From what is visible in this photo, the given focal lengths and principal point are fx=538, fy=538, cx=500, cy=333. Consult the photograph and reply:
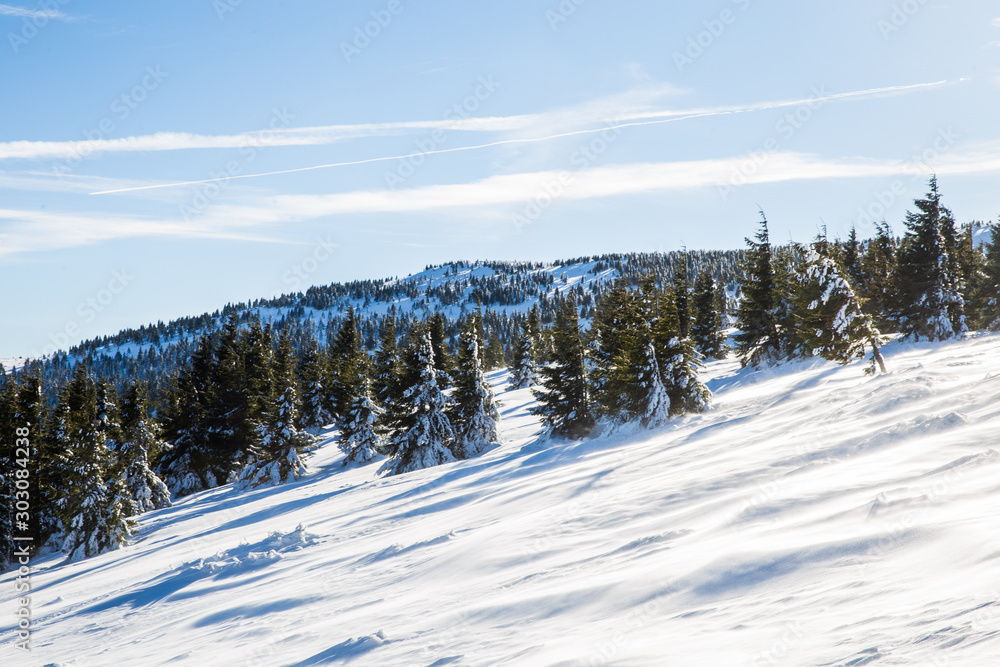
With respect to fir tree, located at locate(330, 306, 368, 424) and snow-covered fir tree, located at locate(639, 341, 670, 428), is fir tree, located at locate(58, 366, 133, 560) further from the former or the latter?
snow-covered fir tree, located at locate(639, 341, 670, 428)

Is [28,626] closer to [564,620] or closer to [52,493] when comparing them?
[564,620]

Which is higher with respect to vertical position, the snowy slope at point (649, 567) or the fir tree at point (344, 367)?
the fir tree at point (344, 367)

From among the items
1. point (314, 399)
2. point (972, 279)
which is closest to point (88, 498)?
point (314, 399)

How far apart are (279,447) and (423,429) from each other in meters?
9.60

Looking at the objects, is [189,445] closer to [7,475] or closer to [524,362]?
[7,475]

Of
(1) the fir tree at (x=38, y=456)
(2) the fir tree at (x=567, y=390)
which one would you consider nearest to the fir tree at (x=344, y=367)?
(1) the fir tree at (x=38, y=456)

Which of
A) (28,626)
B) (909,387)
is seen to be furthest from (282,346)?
(909,387)

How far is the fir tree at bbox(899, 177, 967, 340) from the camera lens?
3334cm

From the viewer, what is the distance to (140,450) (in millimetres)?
33594

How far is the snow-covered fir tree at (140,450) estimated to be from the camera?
32438 millimetres

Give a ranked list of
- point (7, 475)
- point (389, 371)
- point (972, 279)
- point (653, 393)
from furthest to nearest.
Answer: point (972, 279), point (389, 371), point (7, 475), point (653, 393)

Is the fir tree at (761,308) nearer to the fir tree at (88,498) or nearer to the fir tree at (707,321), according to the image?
the fir tree at (707,321)

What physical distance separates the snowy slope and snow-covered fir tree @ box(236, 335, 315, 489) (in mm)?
15605

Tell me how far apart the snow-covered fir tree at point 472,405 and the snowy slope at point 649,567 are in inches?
572
